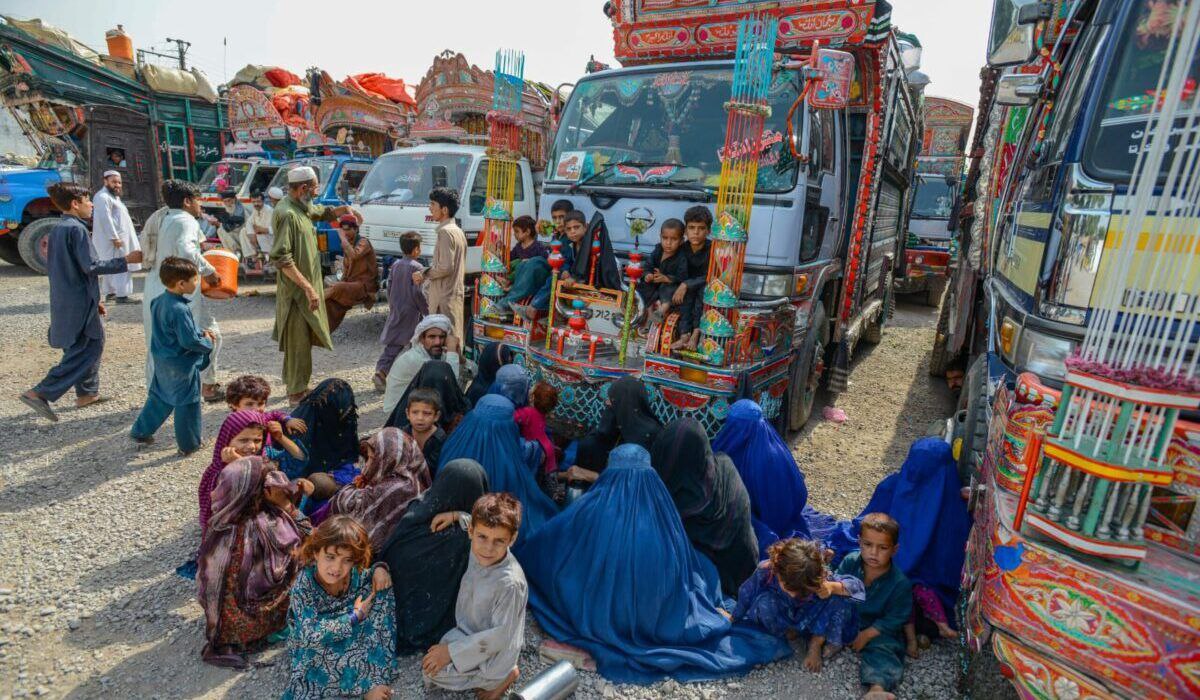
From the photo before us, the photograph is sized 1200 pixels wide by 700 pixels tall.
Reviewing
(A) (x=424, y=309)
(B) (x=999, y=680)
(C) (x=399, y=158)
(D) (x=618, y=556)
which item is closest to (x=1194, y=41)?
(B) (x=999, y=680)

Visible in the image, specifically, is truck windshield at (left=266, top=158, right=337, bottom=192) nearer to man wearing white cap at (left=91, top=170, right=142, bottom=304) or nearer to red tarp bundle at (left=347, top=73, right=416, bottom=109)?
man wearing white cap at (left=91, top=170, right=142, bottom=304)

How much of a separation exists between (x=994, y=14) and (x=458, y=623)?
3809mm

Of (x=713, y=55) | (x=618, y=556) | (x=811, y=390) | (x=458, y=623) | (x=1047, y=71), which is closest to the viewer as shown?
(x=458, y=623)

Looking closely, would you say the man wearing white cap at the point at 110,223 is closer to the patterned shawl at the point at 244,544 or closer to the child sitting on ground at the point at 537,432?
the child sitting on ground at the point at 537,432

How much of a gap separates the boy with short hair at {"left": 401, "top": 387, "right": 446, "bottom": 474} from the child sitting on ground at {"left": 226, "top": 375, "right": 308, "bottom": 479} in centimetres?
60

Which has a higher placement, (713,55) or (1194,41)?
(713,55)

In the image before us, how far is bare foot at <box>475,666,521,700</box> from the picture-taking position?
95.3 inches

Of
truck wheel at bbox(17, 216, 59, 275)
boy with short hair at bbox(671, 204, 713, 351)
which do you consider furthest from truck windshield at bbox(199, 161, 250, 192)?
boy with short hair at bbox(671, 204, 713, 351)

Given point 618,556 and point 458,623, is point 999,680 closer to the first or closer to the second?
point 618,556

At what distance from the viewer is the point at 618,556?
2746 millimetres

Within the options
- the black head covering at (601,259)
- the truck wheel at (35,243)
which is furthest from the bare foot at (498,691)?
the truck wheel at (35,243)

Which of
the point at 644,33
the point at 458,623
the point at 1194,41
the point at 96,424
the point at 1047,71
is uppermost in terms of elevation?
the point at 644,33

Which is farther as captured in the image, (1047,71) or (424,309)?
(424,309)

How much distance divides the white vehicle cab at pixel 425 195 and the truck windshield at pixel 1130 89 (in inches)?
252
